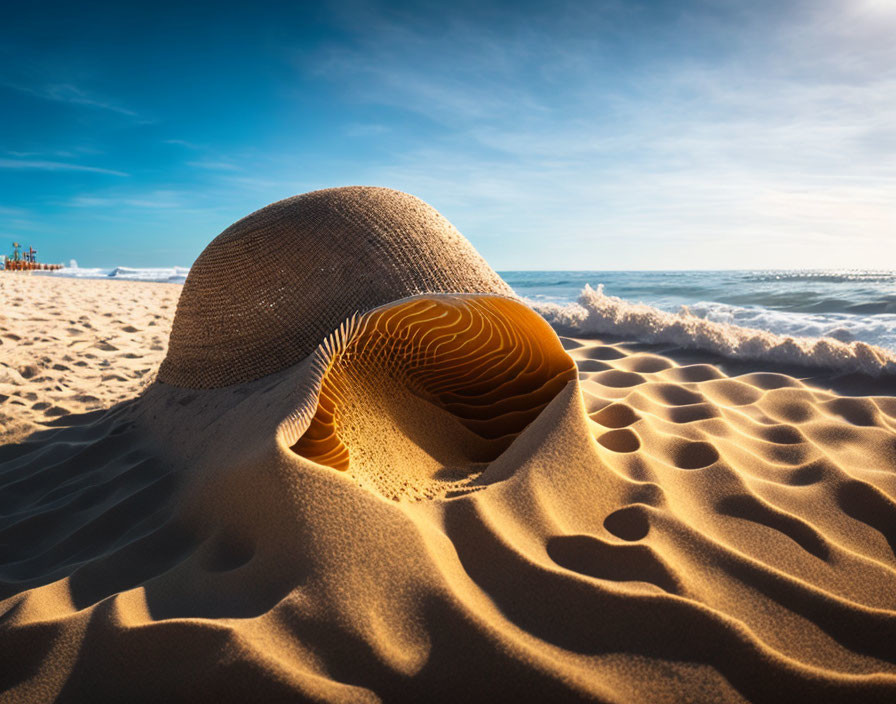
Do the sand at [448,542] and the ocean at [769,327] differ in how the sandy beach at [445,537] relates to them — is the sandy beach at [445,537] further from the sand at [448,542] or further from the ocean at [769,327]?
the ocean at [769,327]

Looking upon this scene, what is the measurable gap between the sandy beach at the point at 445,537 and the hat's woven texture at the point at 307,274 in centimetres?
12

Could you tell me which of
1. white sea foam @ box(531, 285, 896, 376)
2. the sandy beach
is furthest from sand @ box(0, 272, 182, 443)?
white sea foam @ box(531, 285, 896, 376)

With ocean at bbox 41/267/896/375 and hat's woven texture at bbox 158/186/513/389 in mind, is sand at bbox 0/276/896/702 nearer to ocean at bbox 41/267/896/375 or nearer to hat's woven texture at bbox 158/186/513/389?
hat's woven texture at bbox 158/186/513/389

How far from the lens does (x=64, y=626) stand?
1205mm

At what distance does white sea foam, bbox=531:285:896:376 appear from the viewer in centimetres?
334

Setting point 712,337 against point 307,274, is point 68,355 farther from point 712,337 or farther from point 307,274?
point 712,337

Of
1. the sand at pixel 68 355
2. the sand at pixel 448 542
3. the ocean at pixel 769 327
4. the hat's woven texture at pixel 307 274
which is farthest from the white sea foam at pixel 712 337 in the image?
the sand at pixel 68 355

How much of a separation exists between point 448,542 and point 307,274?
1.30 meters

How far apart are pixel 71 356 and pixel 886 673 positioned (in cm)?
503

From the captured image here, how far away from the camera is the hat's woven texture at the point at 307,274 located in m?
2.12

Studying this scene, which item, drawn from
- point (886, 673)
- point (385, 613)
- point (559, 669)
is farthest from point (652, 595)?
point (385, 613)

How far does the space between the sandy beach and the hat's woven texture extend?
12 centimetres

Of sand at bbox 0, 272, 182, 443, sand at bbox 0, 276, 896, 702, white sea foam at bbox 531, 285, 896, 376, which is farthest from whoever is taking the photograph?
white sea foam at bbox 531, 285, 896, 376

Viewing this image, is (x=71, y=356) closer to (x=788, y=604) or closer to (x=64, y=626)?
(x=64, y=626)
